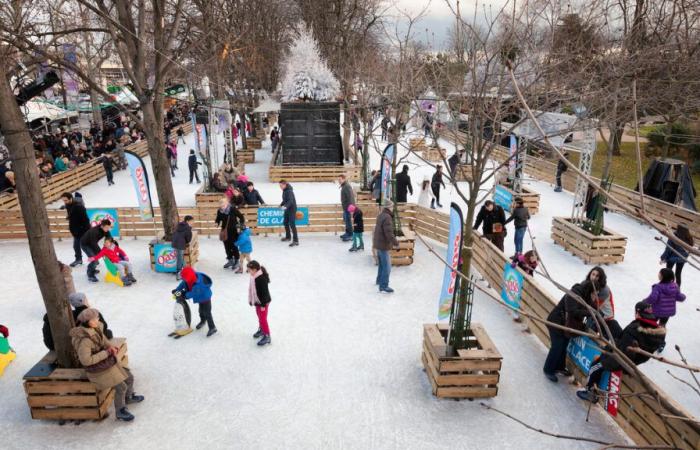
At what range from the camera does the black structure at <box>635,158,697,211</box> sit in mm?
14164

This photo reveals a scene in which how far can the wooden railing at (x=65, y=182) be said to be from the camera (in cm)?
1471

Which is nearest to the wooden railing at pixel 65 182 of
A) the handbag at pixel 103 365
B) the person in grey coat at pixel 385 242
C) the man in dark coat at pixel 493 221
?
the person in grey coat at pixel 385 242

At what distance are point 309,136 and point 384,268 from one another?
13.7m

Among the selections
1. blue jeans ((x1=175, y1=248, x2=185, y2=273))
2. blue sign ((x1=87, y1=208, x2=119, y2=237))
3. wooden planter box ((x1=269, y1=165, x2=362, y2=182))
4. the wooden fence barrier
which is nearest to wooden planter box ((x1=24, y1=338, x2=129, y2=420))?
blue jeans ((x1=175, y1=248, x2=185, y2=273))

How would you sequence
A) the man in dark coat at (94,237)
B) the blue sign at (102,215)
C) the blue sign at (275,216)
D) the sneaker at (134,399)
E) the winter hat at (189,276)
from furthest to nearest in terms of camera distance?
the blue sign at (275,216)
the blue sign at (102,215)
the man in dark coat at (94,237)
the winter hat at (189,276)
the sneaker at (134,399)

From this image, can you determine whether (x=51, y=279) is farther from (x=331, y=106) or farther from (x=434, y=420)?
(x=331, y=106)

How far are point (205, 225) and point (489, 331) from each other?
26.4 feet

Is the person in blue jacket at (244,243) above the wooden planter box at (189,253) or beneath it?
above

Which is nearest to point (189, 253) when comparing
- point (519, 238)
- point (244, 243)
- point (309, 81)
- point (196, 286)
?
point (244, 243)

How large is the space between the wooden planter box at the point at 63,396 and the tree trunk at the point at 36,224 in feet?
0.97

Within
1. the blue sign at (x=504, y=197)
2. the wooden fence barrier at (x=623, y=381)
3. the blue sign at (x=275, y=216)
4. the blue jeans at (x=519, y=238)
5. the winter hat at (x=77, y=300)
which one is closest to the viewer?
the wooden fence barrier at (x=623, y=381)

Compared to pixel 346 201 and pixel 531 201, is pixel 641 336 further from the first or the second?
pixel 531 201

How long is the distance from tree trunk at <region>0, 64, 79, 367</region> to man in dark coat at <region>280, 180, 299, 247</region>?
21.0ft

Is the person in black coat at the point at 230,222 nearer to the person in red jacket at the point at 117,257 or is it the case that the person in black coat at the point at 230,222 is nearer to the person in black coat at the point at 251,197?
the person in red jacket at the point at 117,257
